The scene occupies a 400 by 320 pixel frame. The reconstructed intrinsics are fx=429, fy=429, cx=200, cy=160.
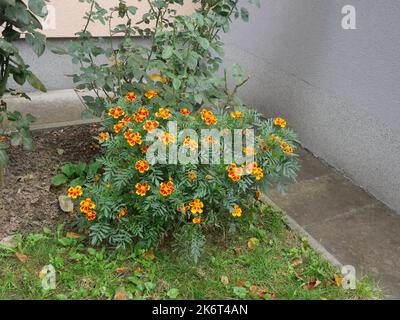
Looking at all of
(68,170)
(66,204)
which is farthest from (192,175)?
(68,170)

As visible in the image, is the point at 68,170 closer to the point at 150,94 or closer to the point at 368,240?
the point at 150,94

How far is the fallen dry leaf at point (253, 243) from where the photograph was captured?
268cm

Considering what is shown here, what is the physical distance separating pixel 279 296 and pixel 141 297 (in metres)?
0.76

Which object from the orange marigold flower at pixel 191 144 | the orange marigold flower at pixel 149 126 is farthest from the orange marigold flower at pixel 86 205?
the orange marigold flower at pixel 191 144

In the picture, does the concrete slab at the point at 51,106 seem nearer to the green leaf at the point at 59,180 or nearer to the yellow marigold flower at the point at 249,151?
the green leaf at the point at 59,180

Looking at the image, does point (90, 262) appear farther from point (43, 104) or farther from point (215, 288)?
point (43, 104)

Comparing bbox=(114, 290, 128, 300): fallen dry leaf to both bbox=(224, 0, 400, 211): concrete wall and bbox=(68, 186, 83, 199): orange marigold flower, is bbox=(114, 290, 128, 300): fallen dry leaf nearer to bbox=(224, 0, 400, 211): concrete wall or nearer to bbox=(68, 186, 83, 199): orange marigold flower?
bbox=(68, 186, 83, 199): orange marigold flower

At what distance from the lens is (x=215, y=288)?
2.38 meters

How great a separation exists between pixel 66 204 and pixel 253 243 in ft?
4.03

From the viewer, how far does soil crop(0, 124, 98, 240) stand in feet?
8.82

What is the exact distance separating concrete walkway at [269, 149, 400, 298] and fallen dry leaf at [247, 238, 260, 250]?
42 cm

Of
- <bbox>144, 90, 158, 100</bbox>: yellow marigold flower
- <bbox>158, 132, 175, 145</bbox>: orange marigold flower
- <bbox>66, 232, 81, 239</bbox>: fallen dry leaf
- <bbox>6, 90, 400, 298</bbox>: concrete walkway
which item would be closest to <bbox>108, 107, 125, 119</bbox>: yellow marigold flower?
<bbox>144, 90, 158, 100</bbox>: yellow marigold flower

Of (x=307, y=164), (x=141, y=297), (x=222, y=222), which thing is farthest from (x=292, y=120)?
(x=141, y=297)

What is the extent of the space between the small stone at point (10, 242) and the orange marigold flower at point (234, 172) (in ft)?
4.35
